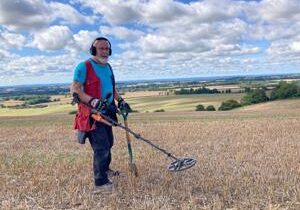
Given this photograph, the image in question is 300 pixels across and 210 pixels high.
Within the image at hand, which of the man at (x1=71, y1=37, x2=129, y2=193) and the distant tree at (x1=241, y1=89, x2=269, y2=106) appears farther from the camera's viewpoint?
the distant tree at (x1=241, y1=89, x2=269, y2=106)

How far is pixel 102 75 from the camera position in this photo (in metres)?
6.66

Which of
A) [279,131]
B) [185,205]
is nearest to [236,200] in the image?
[185,205]

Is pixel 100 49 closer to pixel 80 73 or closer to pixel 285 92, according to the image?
pixel 80 73

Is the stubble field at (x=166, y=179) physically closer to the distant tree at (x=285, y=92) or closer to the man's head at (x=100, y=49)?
the man's head at (x=100, y=49)

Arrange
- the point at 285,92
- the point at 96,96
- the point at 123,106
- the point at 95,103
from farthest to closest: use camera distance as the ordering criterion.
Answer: the point at 285,92, the point at 123,106, the point at 96,96, the point at 95,103

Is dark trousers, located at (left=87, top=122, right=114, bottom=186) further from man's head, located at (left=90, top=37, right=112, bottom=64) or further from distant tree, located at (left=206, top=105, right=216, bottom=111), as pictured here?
distant tree, located at (left=206, top=105, right=216, bottom=111)

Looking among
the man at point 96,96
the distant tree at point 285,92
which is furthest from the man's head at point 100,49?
the distant tree at point 285,92

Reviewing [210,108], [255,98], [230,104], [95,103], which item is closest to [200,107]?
[210,108]

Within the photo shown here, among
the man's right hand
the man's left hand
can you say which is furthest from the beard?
the man's left hand

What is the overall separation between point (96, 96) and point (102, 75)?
13.4 inches

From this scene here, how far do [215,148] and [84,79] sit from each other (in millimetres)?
5618

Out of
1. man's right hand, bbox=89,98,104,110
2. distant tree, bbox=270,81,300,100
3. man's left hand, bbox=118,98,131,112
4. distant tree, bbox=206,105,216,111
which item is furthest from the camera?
distant tree, bbox=270,81,300,100

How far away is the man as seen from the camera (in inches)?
252

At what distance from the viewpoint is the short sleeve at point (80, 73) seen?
638 cm
